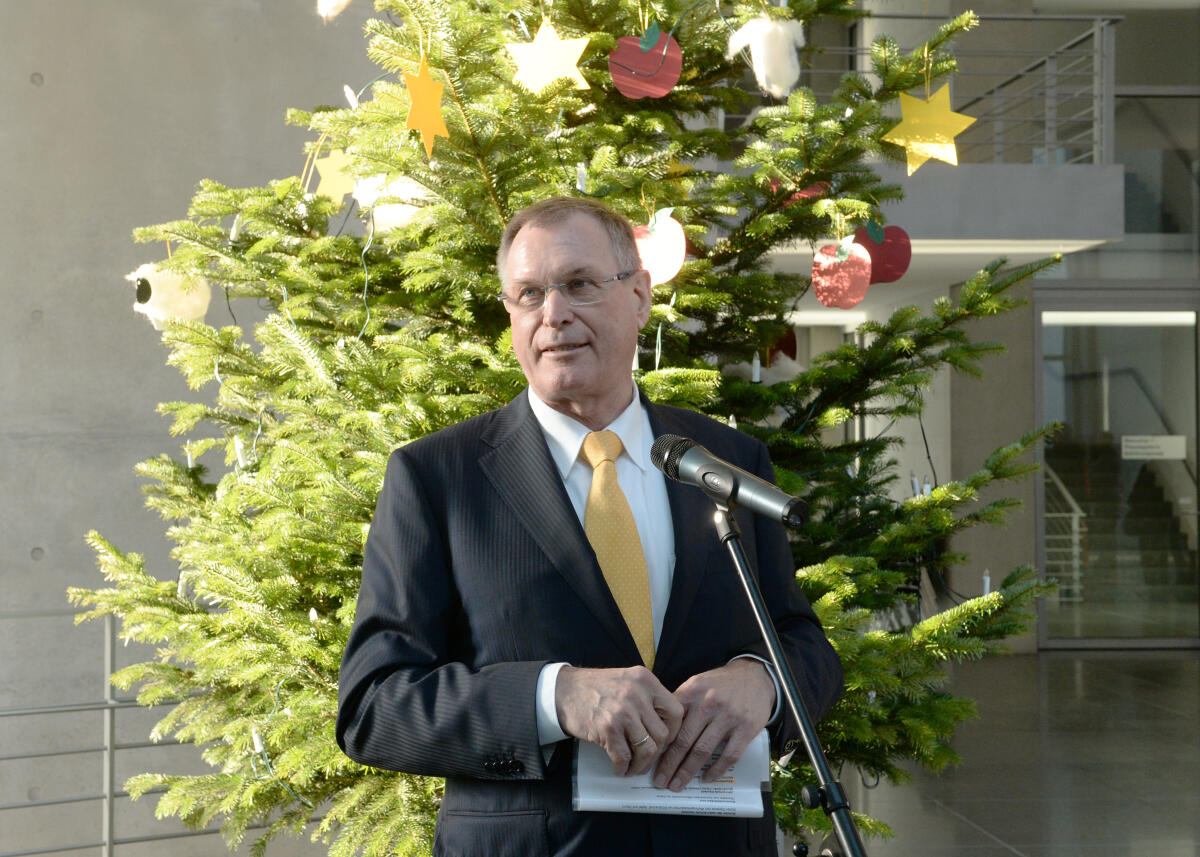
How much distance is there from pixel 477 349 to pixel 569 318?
800 millimetres

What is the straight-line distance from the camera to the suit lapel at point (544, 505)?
1.45m

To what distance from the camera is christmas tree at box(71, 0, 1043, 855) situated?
88.2 inches

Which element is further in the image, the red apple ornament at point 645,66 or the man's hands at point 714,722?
the red apple ornament at point 645,66

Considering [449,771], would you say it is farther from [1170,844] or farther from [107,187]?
[1170,844]

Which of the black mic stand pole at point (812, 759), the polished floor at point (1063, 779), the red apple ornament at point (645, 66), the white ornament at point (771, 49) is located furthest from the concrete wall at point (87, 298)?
the black mic stand pole at point (812, 759)

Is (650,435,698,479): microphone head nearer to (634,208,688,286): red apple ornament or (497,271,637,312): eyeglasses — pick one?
(497,271,637,312): eyeglasses

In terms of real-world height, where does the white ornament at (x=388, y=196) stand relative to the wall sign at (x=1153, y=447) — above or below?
above

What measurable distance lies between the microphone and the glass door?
361 inches

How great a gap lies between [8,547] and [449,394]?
8.70ft

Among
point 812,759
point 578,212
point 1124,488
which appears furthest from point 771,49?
point 1124,488

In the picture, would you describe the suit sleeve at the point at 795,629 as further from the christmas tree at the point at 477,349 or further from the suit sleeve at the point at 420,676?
the christmas tree at the point at 477,349

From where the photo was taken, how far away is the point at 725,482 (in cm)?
124

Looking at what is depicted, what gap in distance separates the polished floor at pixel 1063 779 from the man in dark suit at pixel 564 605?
3696 millimetres

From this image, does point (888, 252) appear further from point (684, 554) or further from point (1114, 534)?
point (1114, 534)
